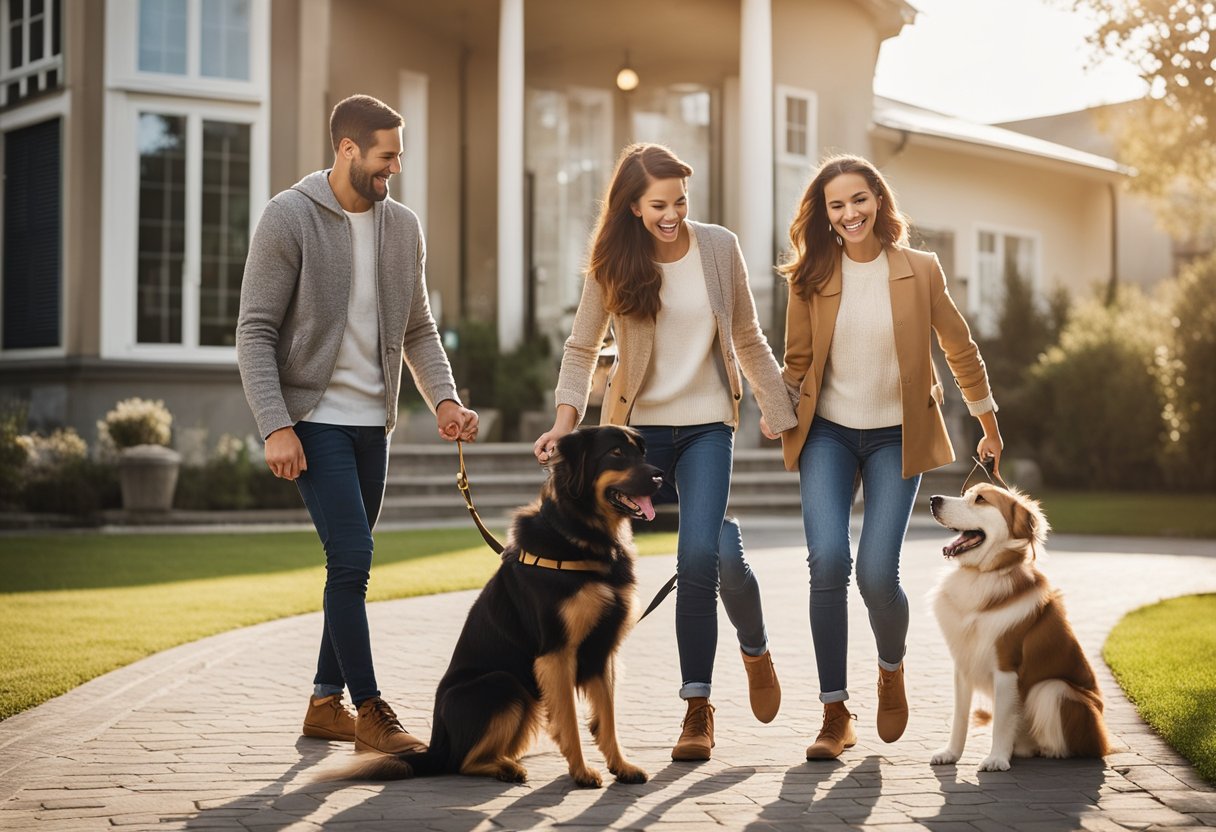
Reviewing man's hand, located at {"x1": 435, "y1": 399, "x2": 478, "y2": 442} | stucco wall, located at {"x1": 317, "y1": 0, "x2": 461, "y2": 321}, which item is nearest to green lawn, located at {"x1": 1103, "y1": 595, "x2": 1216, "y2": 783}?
man's hand, located at {"x1": 435, "y1": 399, "x2": 478, "y2": 442}

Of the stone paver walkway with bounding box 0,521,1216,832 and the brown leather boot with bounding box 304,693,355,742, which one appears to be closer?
the stone paver walkway with bounding box 0,521,1216,832

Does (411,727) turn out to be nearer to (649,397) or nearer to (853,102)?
(649,397)

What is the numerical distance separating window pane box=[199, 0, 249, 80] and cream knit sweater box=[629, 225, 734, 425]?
45.8 ft

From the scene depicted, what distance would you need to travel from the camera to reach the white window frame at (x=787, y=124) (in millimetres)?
21078

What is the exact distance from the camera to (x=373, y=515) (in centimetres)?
539

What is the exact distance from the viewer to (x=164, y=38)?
57.1 ft

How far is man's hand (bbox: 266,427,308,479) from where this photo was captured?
484cm

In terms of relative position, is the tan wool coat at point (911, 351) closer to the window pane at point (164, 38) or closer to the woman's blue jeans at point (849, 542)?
the woman's blue jeans at point (849, 542)

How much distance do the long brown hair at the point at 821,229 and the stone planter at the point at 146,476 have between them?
1106cm

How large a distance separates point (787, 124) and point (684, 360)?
16904mm

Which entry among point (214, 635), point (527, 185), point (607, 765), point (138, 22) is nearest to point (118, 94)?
point (138, 22)

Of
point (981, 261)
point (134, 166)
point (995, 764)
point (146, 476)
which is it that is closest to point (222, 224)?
point (134, 166)

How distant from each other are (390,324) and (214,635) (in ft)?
11.6

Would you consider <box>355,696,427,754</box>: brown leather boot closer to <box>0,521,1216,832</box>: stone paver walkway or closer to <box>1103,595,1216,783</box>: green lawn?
<box>0,521,1216,832</box>: stone paver walkway
